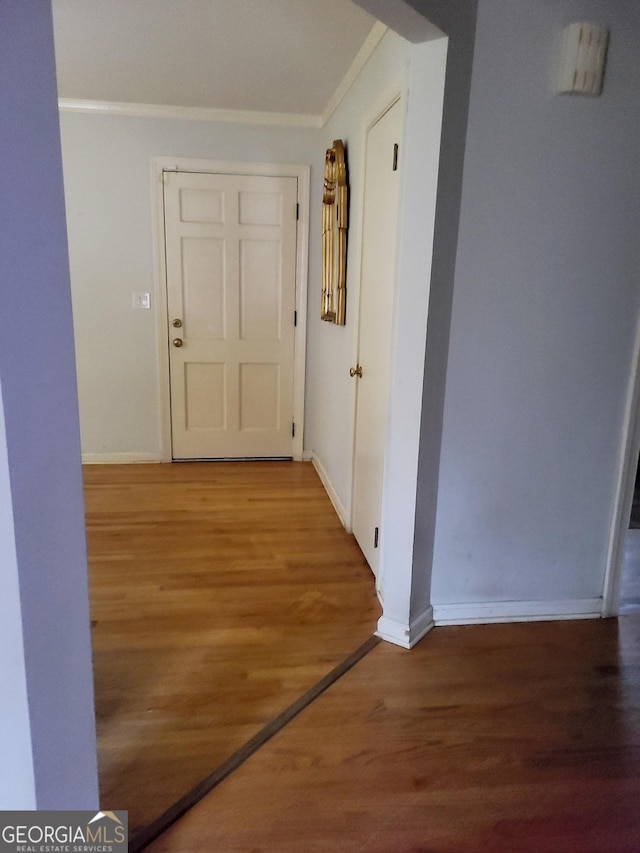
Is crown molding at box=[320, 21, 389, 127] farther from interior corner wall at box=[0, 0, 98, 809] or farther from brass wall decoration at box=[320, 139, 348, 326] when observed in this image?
interior corner wall at box=[0, 0, 98, 809]

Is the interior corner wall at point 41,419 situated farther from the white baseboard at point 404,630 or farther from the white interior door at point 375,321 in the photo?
the white interior door at point 375,321

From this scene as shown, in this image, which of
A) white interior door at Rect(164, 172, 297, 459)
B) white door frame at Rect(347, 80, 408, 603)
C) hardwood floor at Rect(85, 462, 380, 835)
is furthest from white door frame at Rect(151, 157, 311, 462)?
white door frame at Rect(347, 80, 408, 603)

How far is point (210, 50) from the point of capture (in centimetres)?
280

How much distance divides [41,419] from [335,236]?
2.58 metres

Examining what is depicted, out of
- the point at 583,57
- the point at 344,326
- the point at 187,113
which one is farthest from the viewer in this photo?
the point at 187,113

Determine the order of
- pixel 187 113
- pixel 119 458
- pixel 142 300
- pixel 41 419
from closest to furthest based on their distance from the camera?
pixel 41 419, pixel 187 113, pixel 142 300, pixel 119 458

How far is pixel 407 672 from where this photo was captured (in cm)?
199

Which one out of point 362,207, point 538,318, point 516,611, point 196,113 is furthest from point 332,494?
point 196,113

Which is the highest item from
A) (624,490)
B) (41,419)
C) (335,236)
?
(335,236)

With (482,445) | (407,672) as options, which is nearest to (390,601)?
(407,672)

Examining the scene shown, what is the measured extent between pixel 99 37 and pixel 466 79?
6.01 feet

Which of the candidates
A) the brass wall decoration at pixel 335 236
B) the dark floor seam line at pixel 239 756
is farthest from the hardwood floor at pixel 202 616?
the brass wall decoration at pixel 335 236

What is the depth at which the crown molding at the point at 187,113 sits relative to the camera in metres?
3.63

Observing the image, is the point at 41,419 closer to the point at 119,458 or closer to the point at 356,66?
the point at 356,66
